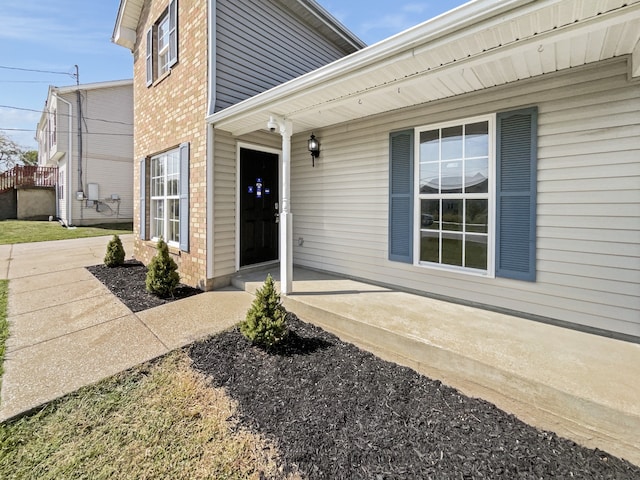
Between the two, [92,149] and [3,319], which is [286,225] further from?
[92,149]

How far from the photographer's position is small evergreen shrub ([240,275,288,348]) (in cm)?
311

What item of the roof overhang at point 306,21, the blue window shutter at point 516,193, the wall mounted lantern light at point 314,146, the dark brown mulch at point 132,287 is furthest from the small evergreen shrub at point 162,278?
the roof overhang at point 306,21

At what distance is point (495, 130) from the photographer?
11.3 feet

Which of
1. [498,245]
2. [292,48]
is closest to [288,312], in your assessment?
[498,245]

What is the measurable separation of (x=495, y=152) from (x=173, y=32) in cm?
625

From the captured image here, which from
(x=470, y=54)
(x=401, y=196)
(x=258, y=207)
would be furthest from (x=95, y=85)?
(x=470, y=54)

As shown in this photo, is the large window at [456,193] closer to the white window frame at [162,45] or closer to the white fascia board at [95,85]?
the white window frame at [162,45]

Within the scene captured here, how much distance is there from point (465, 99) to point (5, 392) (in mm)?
5382

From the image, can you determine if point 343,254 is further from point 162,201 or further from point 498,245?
point 162,201

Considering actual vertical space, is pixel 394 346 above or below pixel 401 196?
below

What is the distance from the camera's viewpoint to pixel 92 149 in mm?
14359

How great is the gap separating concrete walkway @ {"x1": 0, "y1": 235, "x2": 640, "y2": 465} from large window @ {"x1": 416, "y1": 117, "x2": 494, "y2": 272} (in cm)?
70

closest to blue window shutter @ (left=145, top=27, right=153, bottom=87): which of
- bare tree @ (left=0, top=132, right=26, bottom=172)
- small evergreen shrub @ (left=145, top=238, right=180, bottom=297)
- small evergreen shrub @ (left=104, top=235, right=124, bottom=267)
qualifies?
small evergreen shrub @ (left=104, top=235, right=124, bottom=267)

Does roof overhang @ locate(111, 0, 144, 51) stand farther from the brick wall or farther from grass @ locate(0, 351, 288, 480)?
grass @ locate(0, 351, 288, 480)
